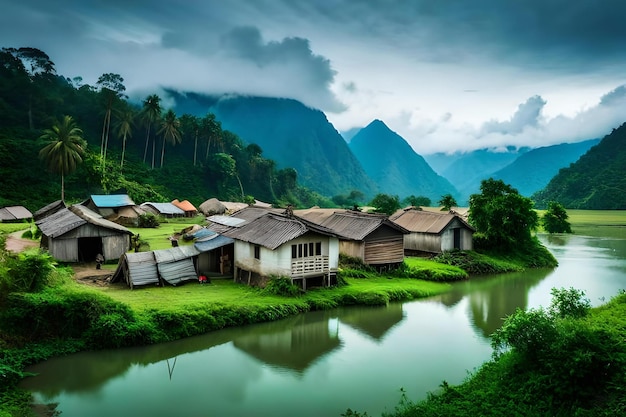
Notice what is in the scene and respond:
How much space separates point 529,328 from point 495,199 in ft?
88.3

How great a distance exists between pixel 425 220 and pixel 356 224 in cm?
877

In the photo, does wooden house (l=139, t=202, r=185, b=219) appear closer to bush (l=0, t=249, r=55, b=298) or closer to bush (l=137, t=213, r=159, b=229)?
bush (l=137, t=213, r=159, b=229)

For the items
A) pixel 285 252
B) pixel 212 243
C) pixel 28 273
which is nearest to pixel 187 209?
pixel 212 243

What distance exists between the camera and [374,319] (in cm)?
1986

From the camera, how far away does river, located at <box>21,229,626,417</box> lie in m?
12.0

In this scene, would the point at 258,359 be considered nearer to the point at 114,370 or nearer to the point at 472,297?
the point at 114,370

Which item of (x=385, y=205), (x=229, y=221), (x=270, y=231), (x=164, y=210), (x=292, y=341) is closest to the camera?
(x=292, y=341)

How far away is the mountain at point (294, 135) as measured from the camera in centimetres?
15888

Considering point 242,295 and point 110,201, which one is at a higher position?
point 110,201

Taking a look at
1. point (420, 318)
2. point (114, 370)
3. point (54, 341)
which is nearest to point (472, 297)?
point (420, 318)

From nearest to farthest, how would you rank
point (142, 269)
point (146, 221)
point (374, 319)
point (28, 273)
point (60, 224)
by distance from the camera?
point (28, 273) < point (374, 319) < point (142, 269) < point (60, 224) < point (146, 221)

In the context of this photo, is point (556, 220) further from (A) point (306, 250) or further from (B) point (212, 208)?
(A) point (306, 250)

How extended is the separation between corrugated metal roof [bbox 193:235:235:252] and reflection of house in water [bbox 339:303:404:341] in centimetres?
755

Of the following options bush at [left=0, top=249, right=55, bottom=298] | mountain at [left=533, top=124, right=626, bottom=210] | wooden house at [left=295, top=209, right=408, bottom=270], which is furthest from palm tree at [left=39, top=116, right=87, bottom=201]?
mountain at [left=533, top=124, right=626, bottom=210]
